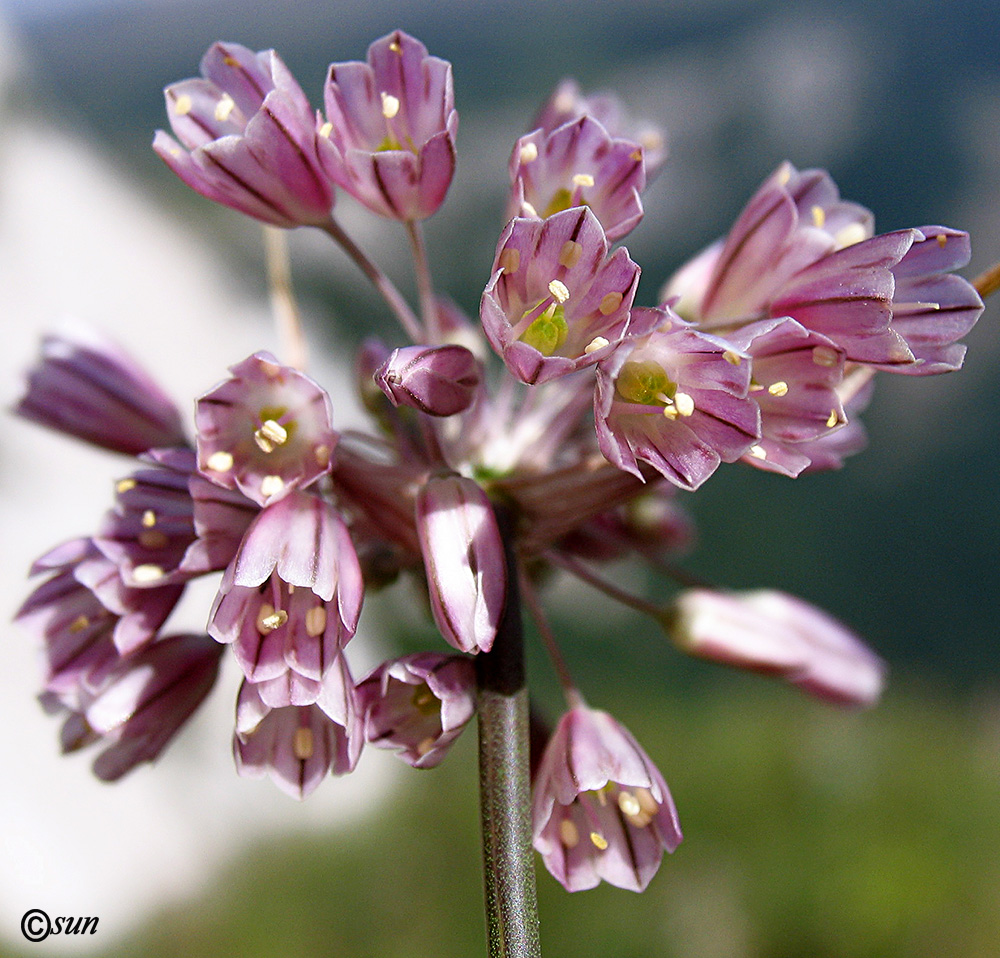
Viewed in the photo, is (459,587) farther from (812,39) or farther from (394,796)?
(812,39)

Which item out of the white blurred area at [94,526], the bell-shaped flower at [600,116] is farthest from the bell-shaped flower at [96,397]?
the white blurred area at [94,526]

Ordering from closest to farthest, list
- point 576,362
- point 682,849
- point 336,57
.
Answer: point 576,362 < point 682,849 < point 336,57

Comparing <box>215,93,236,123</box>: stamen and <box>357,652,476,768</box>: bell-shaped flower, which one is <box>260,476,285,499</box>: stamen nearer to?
<box>357,652,476,768</box>: bell-shaped flower

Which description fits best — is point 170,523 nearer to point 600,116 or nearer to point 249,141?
point 249,141

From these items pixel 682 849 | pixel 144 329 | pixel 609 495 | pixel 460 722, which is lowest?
pixel 460 722

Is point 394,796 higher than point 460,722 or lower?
higher

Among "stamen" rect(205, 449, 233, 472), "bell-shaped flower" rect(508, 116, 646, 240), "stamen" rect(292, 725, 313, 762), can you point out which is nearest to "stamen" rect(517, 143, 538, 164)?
"bell-shaped flower" rect(508, 116, 646, 240)

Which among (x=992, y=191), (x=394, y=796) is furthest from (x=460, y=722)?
(x=992, y=191)
